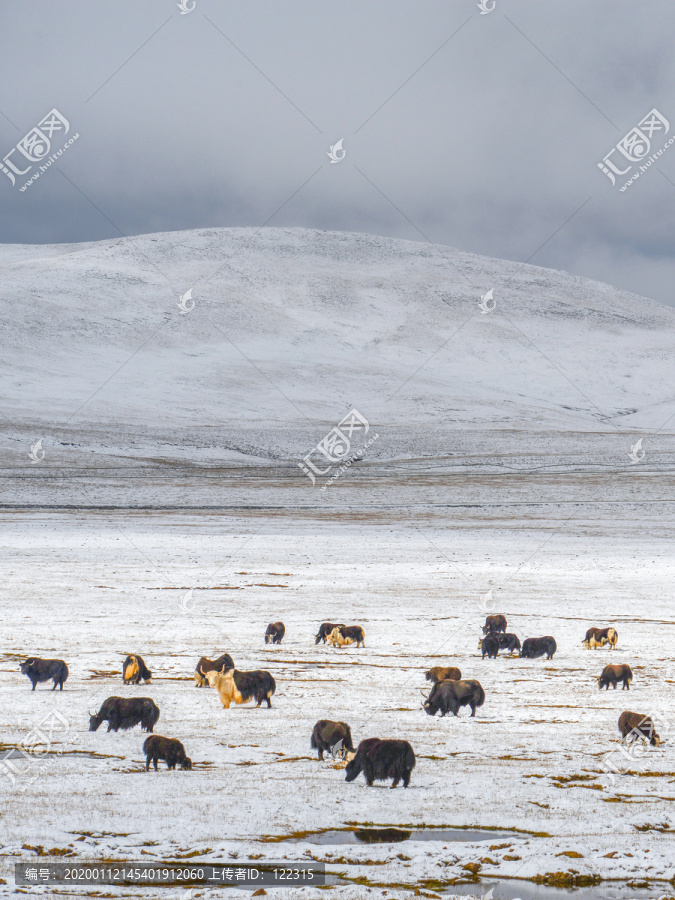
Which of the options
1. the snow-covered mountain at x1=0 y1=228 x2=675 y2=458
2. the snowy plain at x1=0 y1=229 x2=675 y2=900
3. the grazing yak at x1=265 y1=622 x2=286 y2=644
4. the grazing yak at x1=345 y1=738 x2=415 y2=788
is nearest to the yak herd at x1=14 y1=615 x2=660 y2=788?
the grazing yak at x1=345 y1=738 x2=415 y2=788

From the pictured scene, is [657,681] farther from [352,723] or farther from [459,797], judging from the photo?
[459,797]

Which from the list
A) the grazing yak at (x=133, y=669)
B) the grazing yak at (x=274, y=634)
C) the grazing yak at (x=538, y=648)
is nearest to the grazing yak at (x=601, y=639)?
the grazing yak at (x=538, y=648)

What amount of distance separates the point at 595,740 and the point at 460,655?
7.70 metres

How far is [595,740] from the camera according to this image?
42.9 ft

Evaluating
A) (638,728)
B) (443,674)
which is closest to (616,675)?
(443,674)

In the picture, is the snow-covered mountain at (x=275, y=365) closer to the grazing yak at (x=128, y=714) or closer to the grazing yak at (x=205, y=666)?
the grazing yak at (x=205, y=666)

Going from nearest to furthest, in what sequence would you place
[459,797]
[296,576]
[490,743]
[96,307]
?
[459,797] → [490,743] → [296,576] → [96,307]

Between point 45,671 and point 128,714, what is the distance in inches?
136

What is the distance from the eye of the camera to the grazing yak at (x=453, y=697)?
48.2 ft

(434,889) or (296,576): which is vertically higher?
(296,576)

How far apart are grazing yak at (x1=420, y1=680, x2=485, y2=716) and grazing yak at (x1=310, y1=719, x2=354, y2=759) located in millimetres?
3018

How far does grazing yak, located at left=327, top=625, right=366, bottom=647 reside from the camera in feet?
70.7

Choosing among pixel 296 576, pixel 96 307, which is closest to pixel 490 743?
pixel 296 576

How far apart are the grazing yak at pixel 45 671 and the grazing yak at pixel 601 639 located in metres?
12.5
